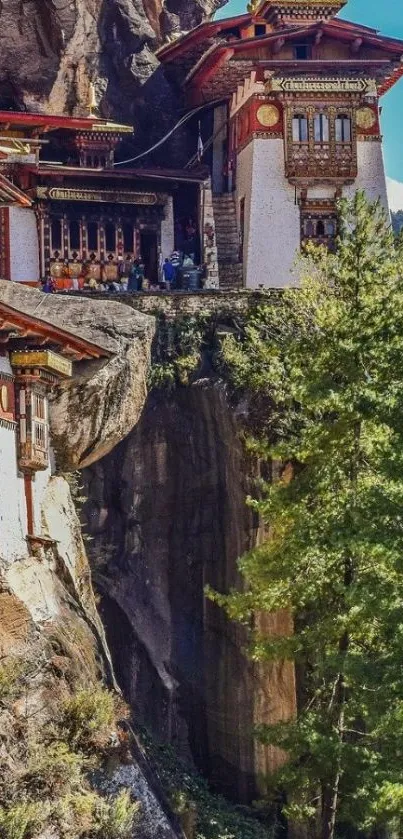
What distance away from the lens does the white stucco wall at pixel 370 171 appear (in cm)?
5094

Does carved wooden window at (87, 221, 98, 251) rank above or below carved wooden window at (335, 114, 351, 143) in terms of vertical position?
below

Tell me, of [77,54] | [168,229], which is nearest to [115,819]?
[168,229]

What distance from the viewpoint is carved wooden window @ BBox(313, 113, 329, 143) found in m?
50.4

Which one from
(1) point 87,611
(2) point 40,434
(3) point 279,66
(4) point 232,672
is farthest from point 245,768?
(3) point 279,66

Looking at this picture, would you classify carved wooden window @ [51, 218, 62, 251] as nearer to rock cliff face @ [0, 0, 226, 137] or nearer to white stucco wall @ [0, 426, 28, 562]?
rock cliff face @ [0, 0, 226, 137]

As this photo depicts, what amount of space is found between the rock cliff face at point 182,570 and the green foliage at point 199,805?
239cm

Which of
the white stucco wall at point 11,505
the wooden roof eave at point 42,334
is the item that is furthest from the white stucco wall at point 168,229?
the white stucco wall at point 11,505

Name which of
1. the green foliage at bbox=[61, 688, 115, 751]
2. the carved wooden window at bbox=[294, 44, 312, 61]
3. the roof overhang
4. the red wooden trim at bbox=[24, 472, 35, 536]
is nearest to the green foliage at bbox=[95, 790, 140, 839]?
the green foliage at bbox=[61, 688, 115, 751]

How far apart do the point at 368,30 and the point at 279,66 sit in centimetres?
326

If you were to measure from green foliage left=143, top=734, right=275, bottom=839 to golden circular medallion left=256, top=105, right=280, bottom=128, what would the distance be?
813 inches

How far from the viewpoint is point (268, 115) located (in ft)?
166

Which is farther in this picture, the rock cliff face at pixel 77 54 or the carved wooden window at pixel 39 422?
the rock cliff face at pixel 77 54

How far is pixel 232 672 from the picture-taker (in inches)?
1574

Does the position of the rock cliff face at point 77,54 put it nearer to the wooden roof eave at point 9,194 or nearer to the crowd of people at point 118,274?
the crowd of people at point 118,274
